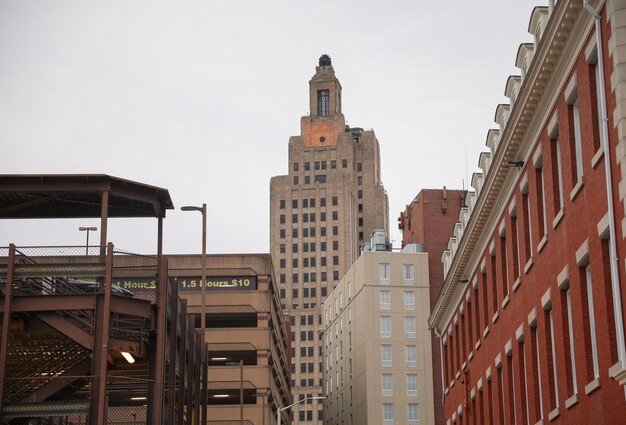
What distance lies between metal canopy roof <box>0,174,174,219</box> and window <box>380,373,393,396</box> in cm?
8226

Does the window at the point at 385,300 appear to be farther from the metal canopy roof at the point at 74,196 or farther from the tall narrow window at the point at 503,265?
the metal canopy roof at the point at 74,196

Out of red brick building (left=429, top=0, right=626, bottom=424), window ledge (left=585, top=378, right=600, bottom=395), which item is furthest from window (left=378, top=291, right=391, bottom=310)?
window ledge (left=585, top=378, right=600, bottom=395)

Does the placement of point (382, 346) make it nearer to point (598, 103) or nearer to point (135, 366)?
point (135, 366)

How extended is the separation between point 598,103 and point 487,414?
20826 millimetres

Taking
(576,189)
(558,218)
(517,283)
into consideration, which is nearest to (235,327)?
(517,283)

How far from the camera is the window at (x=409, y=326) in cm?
12044

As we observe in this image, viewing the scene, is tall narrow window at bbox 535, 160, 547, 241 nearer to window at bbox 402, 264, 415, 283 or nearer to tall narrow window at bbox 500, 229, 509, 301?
tall narrow window at bbox 500, 229, 509, 301

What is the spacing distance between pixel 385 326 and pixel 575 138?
94645 millimetres

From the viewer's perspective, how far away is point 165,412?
41344mm

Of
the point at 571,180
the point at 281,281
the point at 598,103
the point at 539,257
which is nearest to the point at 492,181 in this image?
the point at 539,257

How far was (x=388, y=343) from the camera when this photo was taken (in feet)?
394

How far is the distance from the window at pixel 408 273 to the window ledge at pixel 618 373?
99498mm

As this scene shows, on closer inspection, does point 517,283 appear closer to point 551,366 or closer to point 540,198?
point 540,198

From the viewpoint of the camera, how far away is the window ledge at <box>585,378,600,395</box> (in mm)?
24844
